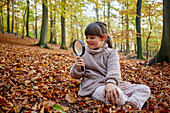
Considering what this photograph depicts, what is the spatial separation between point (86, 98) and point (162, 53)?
173 inches

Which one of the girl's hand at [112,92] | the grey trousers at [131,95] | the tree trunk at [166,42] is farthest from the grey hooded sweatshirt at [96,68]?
the tree trunk at [166,42]

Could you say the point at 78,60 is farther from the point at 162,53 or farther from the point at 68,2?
the point at 68,2

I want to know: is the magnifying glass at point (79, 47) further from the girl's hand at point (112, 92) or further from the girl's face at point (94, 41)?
the girl's hand at point (112, 92)

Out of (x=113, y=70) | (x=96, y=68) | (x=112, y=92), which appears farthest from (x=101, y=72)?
(x=112, y=92)

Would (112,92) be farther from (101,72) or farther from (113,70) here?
(101,72)

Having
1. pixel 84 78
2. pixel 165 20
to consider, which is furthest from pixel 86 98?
pixel 165 20

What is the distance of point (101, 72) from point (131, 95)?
605mm

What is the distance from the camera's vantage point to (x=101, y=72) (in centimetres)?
201

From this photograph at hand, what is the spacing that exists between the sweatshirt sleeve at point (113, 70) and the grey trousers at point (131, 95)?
0.60ft

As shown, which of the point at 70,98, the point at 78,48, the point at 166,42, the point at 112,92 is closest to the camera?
the point at 112,92

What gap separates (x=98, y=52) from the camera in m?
2.04

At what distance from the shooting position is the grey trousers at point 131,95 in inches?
68.8

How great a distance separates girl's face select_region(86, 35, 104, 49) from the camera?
192cm

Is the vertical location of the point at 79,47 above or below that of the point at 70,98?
above
